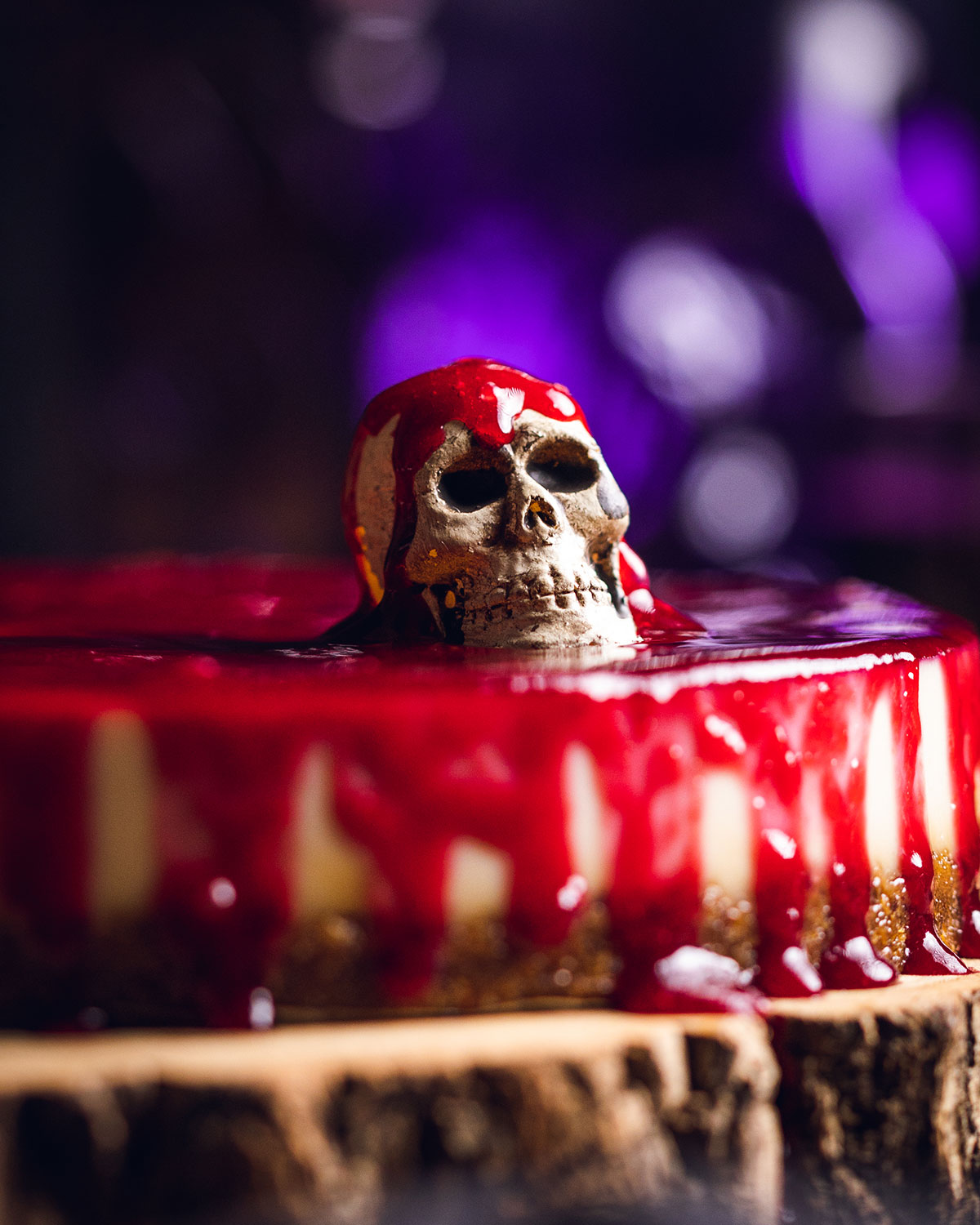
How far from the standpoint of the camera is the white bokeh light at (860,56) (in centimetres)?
782

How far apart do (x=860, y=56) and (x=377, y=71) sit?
9.42 feet

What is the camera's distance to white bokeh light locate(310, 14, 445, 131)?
796 cm

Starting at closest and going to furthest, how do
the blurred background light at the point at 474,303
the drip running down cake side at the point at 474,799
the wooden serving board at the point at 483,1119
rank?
the wooden serving board at the point at 483,1119 → the drip running down cake side at the point at 474,799 → the blurred background light at the point at 474,303

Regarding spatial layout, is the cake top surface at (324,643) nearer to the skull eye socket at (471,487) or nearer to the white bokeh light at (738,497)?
the skull eye socket at (471,487)

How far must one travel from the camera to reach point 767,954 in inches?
41.6

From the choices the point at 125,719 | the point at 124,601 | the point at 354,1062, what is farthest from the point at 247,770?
the point at 124,601

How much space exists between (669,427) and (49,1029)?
288 inches

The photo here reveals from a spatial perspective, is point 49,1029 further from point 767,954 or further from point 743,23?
point 743,23

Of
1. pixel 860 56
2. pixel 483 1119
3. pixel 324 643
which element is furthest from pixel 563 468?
pixel 860 56

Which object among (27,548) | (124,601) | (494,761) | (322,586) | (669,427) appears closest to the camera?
(494,761)

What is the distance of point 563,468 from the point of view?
125 centimetres

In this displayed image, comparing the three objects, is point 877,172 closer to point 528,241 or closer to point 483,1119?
point 528,241

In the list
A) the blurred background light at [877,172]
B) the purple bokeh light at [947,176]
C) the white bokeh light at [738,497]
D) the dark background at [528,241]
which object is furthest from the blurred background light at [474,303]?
the purple bokeh light at [947,176]

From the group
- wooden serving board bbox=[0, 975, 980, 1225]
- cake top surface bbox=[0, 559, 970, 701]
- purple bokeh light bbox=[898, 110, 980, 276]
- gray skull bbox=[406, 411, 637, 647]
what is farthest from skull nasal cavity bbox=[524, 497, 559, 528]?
purple bokeh light bbox=[898, 110, 980, 276]
